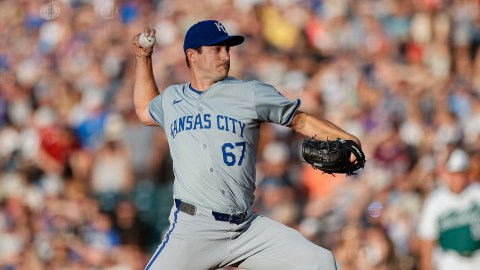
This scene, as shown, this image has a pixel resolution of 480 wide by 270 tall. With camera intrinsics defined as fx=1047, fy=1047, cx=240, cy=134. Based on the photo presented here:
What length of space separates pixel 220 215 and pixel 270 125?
600 centimetres

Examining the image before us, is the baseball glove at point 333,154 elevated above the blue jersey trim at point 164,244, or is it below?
above

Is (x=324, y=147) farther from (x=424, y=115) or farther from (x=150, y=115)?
(x=424, y=115)

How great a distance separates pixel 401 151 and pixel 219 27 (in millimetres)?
5491

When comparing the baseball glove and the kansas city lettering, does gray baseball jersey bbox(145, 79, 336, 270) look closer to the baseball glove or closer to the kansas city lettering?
the kansas city lettering

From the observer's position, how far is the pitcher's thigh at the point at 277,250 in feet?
20.8

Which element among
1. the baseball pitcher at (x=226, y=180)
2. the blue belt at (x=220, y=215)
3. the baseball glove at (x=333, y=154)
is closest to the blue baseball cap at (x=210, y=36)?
the baseball pitcher at (x=226, y=180)

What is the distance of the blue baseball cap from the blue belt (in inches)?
39.9

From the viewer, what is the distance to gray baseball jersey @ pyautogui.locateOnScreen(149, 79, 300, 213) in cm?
640

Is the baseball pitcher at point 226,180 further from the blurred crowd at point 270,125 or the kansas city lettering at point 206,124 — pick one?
the blurred crowd at point 270,125

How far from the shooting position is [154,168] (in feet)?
40.7

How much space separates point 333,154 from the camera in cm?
618

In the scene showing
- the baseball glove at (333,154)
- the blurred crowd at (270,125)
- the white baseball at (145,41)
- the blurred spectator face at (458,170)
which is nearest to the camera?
the baseball glove at (333,154)

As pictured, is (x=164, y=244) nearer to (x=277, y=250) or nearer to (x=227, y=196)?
(x=227, y=196)

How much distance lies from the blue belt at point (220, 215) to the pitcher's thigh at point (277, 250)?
0.10m
